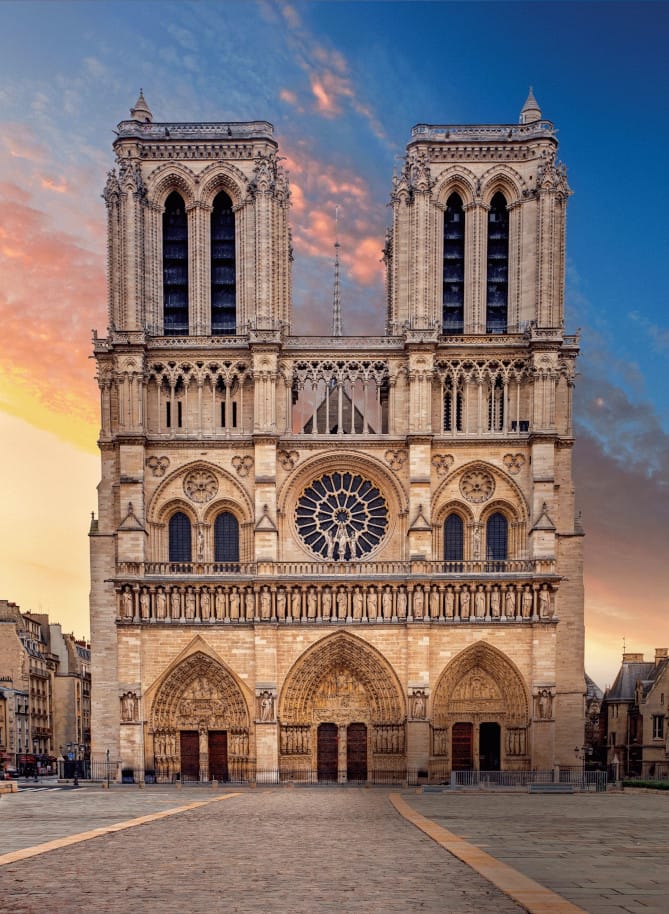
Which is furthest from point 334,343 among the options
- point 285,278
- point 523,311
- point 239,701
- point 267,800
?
point 267,800

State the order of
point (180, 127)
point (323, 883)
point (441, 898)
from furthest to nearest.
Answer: point (180, 127), point (323, 883), point (441, 898)

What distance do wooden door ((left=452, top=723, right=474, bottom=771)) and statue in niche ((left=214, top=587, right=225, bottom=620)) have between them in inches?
469

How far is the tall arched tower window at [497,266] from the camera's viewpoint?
53.4m

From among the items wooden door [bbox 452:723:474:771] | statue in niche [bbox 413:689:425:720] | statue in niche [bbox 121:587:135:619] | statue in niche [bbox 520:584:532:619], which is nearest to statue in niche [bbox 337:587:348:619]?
statue in niche [bbox 413:689:425:720]

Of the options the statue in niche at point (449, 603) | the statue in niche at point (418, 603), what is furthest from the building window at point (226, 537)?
the statue in niche at point (449, 603)

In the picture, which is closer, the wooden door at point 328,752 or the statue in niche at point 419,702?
the statue in niche at point 419,702

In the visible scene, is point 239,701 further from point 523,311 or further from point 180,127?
point 180,127

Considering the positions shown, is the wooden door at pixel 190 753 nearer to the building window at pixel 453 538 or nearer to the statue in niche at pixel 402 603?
the statue in niche at pixel 402 603

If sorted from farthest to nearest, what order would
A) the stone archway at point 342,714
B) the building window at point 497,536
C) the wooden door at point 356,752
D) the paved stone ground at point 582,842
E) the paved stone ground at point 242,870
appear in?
1. the building window at point 497,536
2. the wooden door at point 356,752
3. the stone archway at point 342,714
4. the paved stone ground at point 582,842
5. the paved stone ground at point 242,870

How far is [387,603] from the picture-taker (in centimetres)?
4900

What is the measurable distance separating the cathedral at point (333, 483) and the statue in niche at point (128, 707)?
101 millimetres

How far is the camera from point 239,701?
162ft

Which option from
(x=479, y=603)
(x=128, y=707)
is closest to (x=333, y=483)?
(x=479, y=603)

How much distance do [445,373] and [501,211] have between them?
918cm
